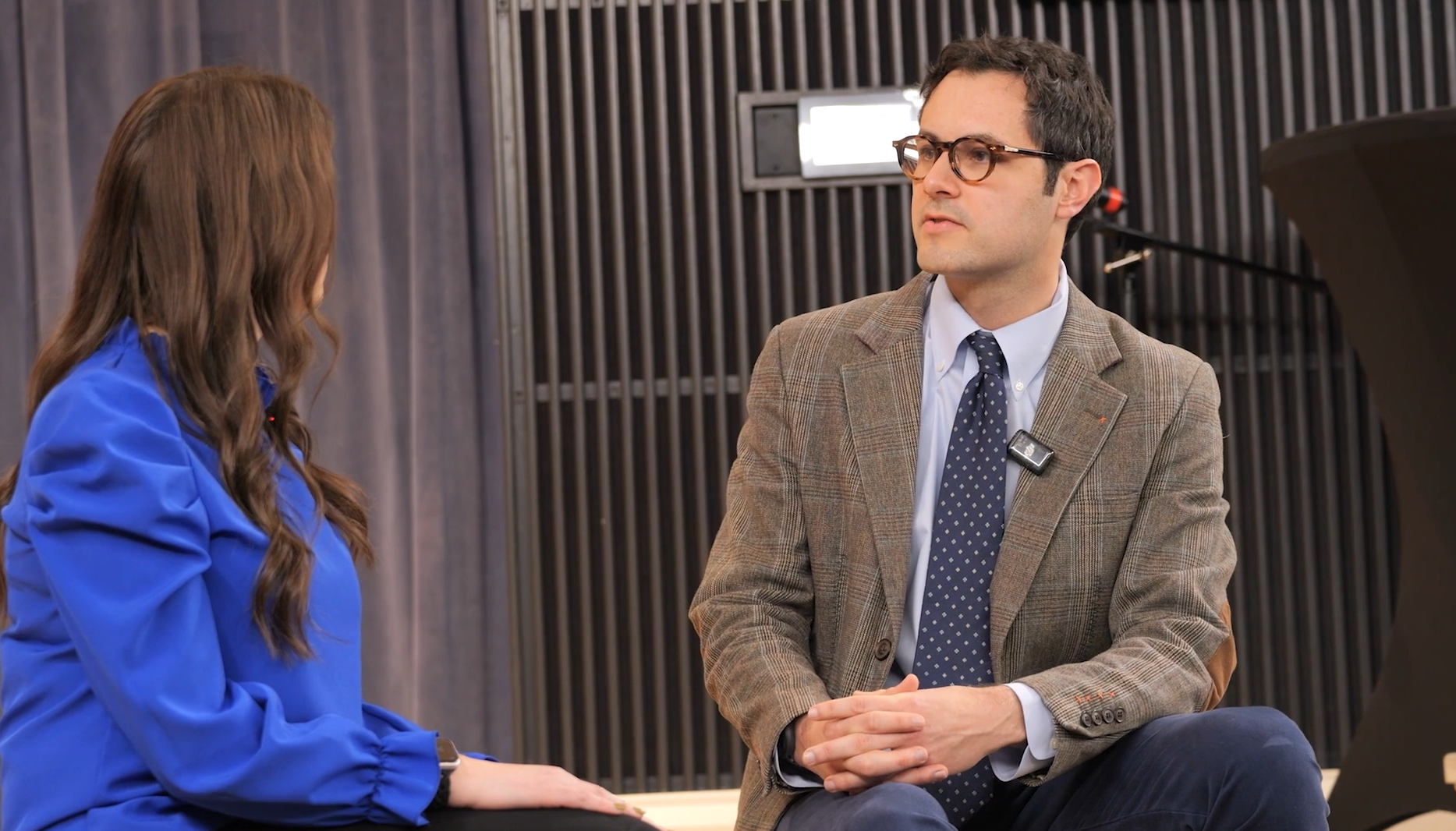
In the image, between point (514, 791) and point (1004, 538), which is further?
point (1004, 538)

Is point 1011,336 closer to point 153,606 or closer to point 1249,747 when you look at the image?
point 1249,747

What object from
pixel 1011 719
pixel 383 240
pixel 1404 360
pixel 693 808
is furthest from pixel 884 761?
pixel 383 240

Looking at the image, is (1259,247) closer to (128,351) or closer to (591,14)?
(591,14)

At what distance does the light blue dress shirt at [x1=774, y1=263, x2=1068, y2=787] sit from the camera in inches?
73.5

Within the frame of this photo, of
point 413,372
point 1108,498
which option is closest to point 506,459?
point 413,372

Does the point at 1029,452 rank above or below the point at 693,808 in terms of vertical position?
above

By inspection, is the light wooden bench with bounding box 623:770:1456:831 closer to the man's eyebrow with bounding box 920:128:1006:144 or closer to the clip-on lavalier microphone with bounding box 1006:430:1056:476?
the clip-on lavalier microphone with bounding box 1006:430:1056:476

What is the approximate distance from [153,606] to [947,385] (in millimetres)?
1104

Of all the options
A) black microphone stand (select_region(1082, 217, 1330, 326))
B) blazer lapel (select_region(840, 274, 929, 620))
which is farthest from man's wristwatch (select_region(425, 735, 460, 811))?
black microphone stand (select_region(1082, 217, 1330, 326))

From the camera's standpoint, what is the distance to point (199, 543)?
1.29 metres

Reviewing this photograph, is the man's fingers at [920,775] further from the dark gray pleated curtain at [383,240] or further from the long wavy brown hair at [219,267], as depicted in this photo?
the dark gray pleated curtain at [383,240]

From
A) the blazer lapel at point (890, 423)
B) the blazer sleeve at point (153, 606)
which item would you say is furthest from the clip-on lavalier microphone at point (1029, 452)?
the blazer sleeve at point (153, 606)

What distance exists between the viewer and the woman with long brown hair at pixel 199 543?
125 cm

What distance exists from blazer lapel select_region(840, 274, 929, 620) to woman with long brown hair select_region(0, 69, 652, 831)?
20.2 inches
